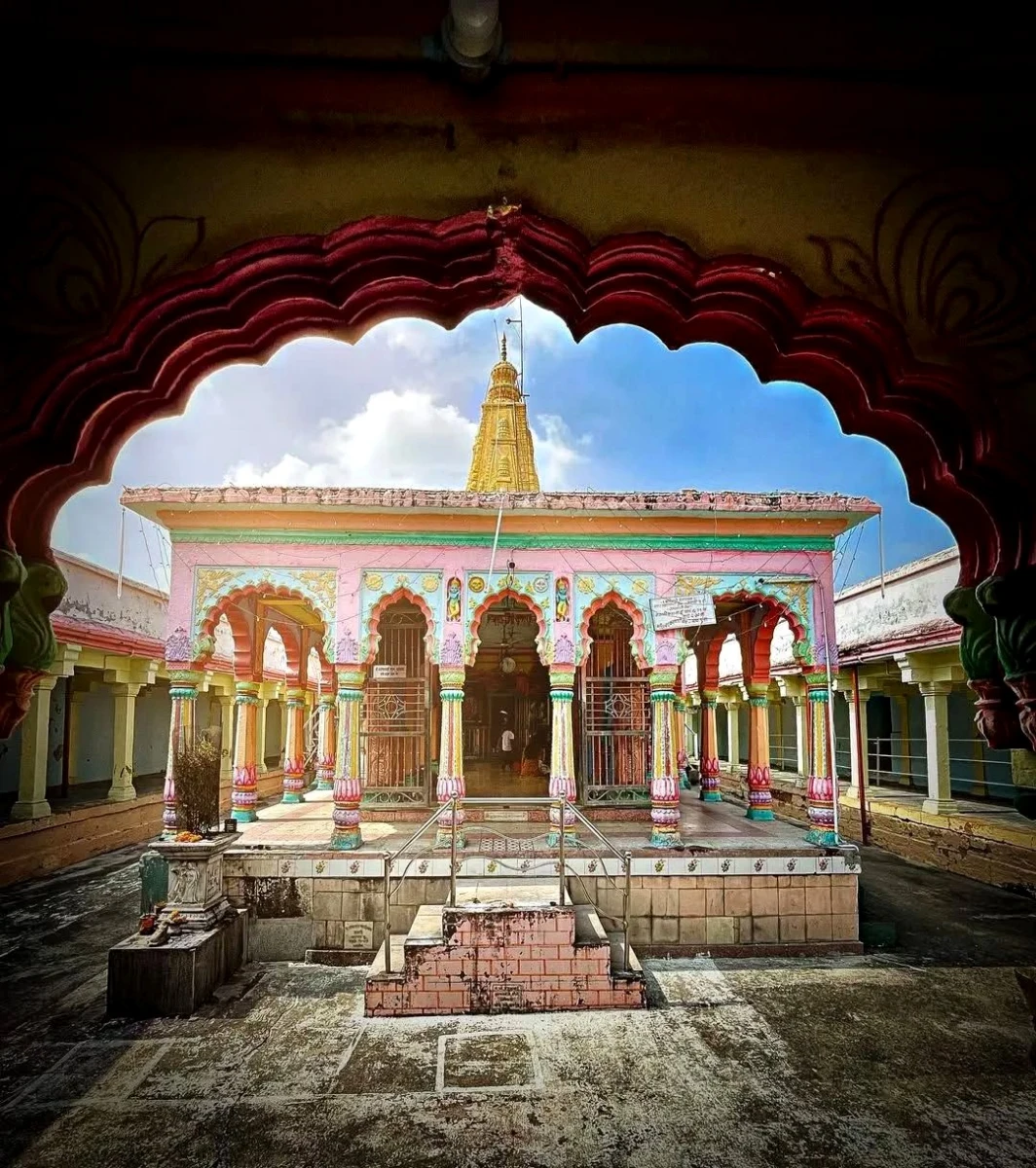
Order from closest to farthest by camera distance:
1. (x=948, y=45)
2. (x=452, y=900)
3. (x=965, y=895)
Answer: (x=948, y=45)
(x=452, y=900)
(x=965, y=895)

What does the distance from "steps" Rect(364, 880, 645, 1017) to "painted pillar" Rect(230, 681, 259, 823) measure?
5.68 metres

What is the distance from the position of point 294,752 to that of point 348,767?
535 centimetres

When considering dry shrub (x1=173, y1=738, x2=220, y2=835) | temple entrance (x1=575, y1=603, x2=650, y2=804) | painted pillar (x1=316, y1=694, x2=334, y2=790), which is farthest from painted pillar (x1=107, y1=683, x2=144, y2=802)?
temple entrance (x1=575, y1=603, x2=650, y2=804)

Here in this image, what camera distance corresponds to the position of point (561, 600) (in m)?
10.1

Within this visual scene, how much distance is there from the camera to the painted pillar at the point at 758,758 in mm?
11930

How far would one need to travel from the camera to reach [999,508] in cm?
202

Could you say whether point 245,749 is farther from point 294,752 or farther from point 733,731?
point 733,731

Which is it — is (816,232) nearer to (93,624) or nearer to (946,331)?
(946,331)

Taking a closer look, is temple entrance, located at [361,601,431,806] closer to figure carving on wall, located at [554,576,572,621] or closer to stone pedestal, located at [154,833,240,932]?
figure carving on wall, located at [554,576,572,621]

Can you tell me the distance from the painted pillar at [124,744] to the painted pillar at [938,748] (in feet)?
51.0

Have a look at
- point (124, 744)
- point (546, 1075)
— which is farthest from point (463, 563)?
point (124, 744)

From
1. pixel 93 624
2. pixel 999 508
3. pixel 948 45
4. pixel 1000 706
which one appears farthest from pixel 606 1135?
pixel 93 624

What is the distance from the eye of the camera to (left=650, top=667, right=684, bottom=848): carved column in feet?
31.4

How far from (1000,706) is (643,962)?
749 centimetres
